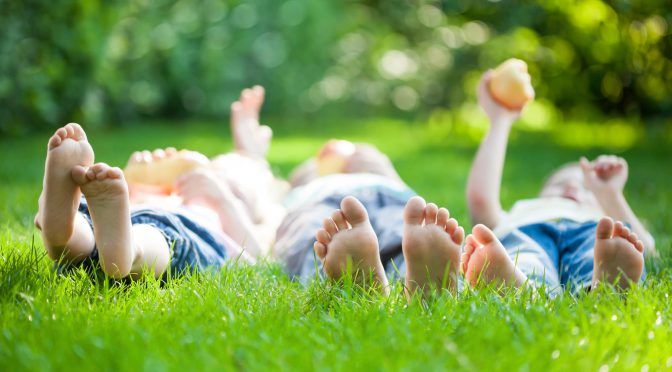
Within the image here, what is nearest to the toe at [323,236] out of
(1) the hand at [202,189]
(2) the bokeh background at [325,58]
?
(1) the hand at [202,189]

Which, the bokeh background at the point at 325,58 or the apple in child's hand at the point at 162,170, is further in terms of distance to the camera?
the bokeh background at the point at 325,58

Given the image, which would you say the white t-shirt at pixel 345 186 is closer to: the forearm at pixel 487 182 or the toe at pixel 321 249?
the forearm at pixel 487 182

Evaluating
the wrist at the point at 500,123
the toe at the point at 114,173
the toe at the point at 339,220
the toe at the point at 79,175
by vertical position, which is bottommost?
the wrist at the point at 500,123

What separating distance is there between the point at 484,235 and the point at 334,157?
123 centimetres

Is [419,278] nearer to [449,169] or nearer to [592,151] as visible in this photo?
[449,169]

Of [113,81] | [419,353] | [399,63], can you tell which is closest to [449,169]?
[113,81]

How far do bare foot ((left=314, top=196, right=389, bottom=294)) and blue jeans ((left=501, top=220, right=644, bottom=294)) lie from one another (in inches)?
15.9

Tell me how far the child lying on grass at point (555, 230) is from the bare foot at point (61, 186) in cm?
89

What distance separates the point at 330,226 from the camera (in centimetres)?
167

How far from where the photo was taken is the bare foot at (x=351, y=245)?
5.41ft

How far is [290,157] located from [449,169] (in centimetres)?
112

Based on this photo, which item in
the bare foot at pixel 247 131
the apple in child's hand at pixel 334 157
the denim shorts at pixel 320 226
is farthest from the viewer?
the bare foot at pixel 247 131

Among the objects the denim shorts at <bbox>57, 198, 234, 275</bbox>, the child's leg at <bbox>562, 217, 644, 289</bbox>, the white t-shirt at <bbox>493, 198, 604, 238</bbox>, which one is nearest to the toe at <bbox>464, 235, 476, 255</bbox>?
the child's leg at <bbox>562, 217, 644, 289</bbox>

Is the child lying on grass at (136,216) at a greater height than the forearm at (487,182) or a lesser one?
greater
